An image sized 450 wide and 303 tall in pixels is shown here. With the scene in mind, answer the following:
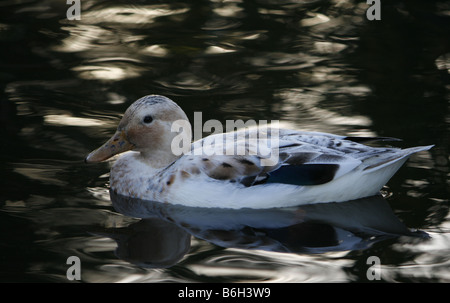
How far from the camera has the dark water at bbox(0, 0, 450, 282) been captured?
7328mm

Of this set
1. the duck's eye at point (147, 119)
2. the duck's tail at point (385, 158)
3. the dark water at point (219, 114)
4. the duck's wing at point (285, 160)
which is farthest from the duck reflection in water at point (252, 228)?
the duck's eye at point (147, 119)

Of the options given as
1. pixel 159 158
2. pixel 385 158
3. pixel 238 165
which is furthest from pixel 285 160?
pixel 159 158

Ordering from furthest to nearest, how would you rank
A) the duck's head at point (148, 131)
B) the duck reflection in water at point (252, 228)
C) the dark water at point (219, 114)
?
the duck's head at point (148, 131) → the duck reflection in water at point (252, 228) → the dark water at point (219, 114)

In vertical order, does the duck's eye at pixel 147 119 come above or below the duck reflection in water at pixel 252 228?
above

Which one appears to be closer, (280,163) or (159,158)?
(280,163)

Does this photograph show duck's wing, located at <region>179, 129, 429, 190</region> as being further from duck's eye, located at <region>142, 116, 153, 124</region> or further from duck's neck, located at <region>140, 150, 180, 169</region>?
duck's eye, located at <region>142, 116, 153, 124</region>

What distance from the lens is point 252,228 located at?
803 centimetres

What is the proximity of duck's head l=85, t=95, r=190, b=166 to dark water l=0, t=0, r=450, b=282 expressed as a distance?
0.54 meters

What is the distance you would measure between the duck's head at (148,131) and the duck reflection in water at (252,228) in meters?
0.56

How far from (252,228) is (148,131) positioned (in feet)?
5.74

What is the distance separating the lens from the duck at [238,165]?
8320 millimetres

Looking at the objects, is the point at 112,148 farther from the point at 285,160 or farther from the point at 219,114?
the point at 219,114

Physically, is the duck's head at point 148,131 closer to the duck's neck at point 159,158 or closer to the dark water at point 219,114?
the duck's neck at point 159,158

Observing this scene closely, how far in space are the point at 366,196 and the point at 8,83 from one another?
19.4ft
